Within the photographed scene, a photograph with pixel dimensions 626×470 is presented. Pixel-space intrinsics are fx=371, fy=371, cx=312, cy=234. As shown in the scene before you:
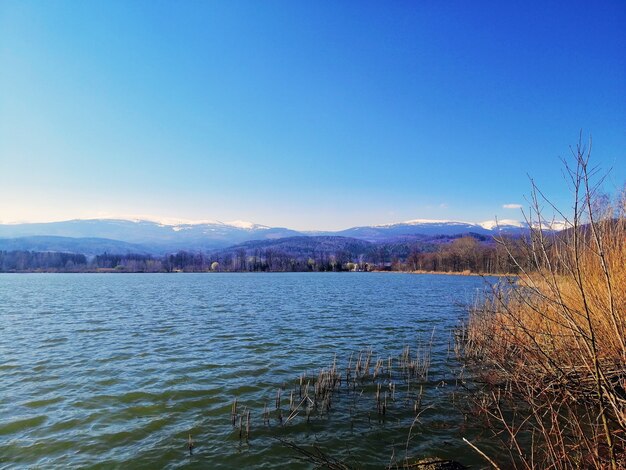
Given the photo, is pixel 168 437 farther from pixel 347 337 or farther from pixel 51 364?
pixel 347 337

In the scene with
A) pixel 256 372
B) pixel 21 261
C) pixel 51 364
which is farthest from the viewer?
pixel 21 261

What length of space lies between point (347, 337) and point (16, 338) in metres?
17.2

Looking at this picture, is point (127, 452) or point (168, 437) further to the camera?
point (168, 437)

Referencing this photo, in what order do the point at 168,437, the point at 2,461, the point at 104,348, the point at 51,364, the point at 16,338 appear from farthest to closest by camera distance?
1. the point at 16,338
2. the point at 104,348
3. the point at 51,364
4. the point at 168,437
5. the point at 2,461

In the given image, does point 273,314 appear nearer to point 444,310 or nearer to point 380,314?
point 380,314

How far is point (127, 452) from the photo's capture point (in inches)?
307

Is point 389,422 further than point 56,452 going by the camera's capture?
Yes

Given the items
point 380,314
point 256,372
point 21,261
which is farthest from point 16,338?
point 21,261

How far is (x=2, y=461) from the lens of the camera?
7.36m

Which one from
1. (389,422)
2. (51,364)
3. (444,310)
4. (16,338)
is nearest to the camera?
(389,422)

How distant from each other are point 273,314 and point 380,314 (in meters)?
8.31

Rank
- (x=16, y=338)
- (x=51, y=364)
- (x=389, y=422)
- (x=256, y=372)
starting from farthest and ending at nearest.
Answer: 1. (x=16, y=338)
2. (x=51, y=364)
3. (x=256, y=372)
4. (x=389, y=422)

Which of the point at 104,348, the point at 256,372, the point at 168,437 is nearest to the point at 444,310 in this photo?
the point at 256,372

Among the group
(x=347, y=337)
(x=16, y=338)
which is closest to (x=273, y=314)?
(x=347, y=337)
